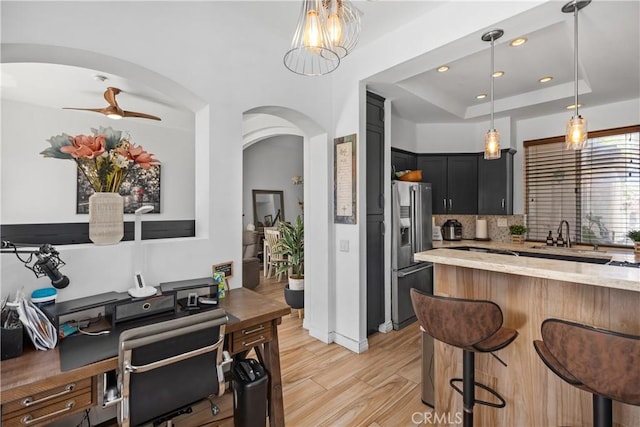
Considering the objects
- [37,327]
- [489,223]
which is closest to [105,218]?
[37,327]

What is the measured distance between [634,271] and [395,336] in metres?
2.35

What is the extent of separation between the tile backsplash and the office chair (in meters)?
4.26

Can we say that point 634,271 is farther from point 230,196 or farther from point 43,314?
point 43,314

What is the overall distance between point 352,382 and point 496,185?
3.48m

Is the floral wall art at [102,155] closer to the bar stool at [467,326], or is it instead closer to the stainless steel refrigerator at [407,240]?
the bar stool at [467,326]

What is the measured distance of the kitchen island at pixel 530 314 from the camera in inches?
55.9

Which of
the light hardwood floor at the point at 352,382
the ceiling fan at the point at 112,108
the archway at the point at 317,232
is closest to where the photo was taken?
the light hardwood floor at the point at 352,382

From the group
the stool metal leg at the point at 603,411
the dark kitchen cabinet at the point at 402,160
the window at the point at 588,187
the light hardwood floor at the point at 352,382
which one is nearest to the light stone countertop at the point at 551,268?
the stool metal leg at the point at 603,411

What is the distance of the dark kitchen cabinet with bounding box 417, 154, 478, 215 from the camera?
4594mm

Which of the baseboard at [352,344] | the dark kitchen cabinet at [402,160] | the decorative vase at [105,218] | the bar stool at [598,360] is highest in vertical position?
the dark kitchen cabinet at [402,160]

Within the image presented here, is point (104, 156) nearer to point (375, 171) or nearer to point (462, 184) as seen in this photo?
point (375, 171)

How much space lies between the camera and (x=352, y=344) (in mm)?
3053

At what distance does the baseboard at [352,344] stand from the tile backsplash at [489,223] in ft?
8.71

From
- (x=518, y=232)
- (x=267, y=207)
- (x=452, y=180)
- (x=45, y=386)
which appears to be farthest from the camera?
(x=267, y=207)
